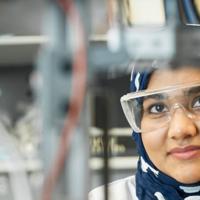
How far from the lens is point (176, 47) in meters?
1.05

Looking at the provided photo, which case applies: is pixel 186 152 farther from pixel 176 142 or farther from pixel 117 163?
pixel 117 163

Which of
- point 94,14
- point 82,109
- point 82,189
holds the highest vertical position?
point 94,14

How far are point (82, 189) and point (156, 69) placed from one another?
26 cm

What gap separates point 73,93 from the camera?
1029 millimetres

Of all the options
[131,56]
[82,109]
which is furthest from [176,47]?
[82,109]

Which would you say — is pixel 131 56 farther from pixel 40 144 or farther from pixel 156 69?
pixel 40 144

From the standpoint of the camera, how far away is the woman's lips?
125cm

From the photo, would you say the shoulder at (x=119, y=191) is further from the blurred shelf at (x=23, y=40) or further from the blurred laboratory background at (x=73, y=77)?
the blurred shelf at (x=23, y=40)

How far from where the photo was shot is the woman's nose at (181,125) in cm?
122

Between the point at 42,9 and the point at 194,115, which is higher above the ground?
the point at 42,9

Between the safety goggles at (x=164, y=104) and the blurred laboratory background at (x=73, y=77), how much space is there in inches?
2.2

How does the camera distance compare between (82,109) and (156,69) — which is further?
(156,69)

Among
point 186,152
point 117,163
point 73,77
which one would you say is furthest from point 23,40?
point 186,152

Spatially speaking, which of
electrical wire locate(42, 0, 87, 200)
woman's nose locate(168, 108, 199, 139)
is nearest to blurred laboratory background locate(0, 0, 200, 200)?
electrical wire locate(42, 0, 87, 200)
